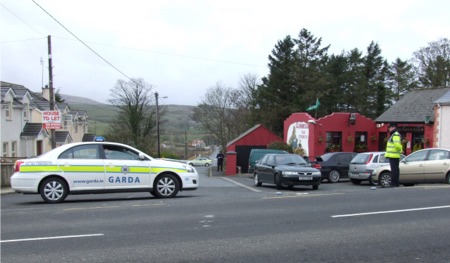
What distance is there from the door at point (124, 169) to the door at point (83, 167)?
0.18 m

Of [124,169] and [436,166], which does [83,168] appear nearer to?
[124,169]

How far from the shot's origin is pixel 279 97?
172 ft

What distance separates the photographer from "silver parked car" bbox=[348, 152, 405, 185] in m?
20.2

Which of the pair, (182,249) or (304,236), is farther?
(304,236)

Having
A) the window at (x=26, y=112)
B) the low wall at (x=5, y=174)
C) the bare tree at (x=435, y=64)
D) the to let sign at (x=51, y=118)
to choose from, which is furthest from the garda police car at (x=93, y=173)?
the bare tree at (x=435, y=64)

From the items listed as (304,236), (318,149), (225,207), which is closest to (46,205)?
(225,207)

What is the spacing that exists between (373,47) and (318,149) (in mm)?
33300

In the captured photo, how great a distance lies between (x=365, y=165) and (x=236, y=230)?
13.7m

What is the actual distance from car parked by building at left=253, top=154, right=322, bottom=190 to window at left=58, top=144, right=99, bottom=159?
7.44 metres

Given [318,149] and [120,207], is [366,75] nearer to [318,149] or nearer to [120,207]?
[318,149]

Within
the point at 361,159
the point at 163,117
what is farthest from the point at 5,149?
the point at 163,117

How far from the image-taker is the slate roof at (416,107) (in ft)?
104

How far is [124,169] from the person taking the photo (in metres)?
12.5

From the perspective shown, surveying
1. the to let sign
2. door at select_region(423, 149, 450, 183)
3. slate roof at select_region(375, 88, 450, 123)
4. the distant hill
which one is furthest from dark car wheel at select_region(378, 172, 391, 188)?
the distant hill
